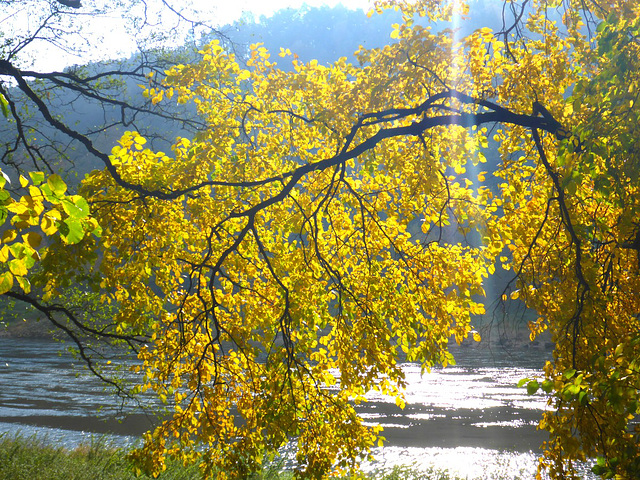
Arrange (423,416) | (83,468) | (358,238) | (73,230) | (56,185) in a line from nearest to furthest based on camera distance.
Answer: (56,185), (73,230), (358,238), (83,468), (423,416)

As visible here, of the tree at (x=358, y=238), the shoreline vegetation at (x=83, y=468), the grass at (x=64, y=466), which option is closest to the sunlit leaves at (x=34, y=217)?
the tree at (x=358, y=238)

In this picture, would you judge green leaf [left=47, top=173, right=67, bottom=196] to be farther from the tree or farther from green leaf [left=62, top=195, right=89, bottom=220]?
the tree

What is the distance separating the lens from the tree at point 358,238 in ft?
21.2

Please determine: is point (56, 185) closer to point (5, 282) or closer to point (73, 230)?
point (73, 230)

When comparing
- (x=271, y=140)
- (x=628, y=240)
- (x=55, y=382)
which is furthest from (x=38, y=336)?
(x=628, y=240)

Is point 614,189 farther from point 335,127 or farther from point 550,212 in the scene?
point 335,127

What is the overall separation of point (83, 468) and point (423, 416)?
48.0ft

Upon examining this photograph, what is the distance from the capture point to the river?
1642cm

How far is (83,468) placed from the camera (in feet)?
34.8

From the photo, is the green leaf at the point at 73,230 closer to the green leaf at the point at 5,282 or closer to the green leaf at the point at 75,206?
the green leaf at the point at 75,206

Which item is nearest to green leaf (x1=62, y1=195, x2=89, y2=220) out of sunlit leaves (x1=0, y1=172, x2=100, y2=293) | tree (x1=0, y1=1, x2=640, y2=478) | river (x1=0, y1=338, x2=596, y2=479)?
sunlit leaves (x1=0, y1=172, x2=100, y2=293)

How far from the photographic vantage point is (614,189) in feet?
16.8

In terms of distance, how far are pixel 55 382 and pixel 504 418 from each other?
22.2 meters

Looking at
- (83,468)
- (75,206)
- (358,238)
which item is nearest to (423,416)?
(83,468)
